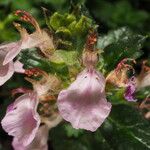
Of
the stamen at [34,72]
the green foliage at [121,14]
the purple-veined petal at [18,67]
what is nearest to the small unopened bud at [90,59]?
the stamen at [34,72]

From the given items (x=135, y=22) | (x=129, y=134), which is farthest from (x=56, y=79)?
(x=135, y=22)

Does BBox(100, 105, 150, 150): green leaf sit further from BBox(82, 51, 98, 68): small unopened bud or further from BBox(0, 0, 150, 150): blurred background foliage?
BBox(82, 51, 98, 68): small unopened bud

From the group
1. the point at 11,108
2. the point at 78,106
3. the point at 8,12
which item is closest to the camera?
the point at 78,106

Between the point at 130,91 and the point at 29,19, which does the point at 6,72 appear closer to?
the point at 29,19

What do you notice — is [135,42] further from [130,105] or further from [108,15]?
[108,15]

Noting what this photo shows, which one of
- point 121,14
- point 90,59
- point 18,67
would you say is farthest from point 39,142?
point 121,14

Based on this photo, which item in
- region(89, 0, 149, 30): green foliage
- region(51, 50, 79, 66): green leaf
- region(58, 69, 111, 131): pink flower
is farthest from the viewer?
region(89, 0, 149, 30): green foliage

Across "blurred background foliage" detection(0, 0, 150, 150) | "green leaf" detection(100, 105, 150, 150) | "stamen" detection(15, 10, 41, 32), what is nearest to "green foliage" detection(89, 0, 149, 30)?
"blurred background foliage" detection(0, 0, 150, 150)

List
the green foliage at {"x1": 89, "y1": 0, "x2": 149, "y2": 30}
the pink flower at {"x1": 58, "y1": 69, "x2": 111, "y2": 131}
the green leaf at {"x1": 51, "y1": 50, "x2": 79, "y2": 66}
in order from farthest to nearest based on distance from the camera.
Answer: the green foliage at {"x1": 89, "y1": 0, "x2": 149, "y2": 30}
the green leaf at {"x1": 51, "y1": 50, "x2": 79, "y2": 66}
the pink flower at {"x1": 58, "y1": 69, "x2": 111, "y2": 131}
